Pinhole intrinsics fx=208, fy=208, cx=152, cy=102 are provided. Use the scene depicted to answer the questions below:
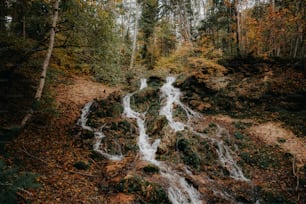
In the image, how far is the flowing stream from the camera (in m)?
7.57

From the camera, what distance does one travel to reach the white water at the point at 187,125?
9.44 meters

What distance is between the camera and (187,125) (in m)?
12.4

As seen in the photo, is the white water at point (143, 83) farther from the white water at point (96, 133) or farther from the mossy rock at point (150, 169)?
the mossy rock at point (150, 169)

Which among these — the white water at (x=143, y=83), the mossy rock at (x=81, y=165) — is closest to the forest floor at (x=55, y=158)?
the mossy rock at (x=81, y=165)

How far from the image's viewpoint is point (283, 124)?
11.8 m

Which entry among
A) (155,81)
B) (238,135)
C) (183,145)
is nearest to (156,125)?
(183,145)

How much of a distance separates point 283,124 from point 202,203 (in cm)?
761

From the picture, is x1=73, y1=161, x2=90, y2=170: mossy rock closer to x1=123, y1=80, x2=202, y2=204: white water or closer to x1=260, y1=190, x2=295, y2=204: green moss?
x1=123, y1=80, x2=202, y2=204: white water

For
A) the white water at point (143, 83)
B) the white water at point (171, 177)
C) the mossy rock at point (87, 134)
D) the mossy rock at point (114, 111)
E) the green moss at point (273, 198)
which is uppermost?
the white water at point (143, 83)

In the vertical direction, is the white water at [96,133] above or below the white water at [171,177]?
above

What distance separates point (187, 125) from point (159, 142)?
2692mm

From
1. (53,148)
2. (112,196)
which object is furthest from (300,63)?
(53,148)

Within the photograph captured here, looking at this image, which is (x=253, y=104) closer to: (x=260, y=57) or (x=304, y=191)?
(x=260, y=57)

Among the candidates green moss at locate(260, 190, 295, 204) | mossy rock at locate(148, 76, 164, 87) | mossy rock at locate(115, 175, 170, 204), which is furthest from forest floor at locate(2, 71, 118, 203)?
mossy rock at locate(148, 76, 164, 87)
